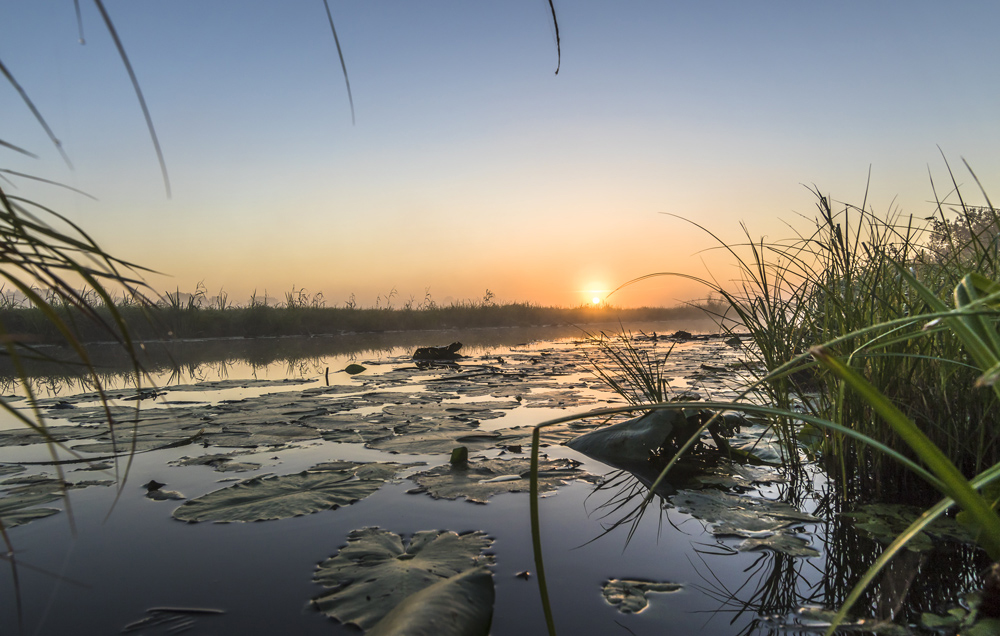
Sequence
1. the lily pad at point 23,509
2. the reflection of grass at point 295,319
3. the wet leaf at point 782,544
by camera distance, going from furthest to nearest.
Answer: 1. the reflection of grass at point 295,319
2. the lily pad at point 23,509
3. the wet leaf at point 782,544

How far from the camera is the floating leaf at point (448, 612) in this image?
2.67 feet

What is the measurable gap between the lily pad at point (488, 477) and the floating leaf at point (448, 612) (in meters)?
0.77

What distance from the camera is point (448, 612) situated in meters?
0.86

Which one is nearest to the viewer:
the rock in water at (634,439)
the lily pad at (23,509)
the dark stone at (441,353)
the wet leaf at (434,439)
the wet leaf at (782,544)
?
the wet leaf at (782,544)

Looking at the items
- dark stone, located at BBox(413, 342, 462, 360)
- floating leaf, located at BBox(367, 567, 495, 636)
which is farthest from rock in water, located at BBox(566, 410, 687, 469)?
dark stone, located at BBox(413, 342, 462, 360)

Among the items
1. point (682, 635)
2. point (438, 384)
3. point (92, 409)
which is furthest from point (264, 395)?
point (682, 635)

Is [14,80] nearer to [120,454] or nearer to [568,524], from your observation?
[568,524]

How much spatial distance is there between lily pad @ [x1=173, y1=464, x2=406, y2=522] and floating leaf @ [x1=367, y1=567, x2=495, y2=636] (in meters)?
0.83

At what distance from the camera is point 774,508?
5.21 ft

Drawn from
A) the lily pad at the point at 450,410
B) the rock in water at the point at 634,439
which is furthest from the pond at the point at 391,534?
the lily pad at the point at 450,410

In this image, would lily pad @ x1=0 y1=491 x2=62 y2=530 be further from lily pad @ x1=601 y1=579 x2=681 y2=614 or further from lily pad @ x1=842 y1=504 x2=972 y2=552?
lily pad @ x1=842 y1=504 x2=972 y2=552

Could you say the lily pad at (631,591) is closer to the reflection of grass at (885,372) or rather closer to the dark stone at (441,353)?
the reflection of grass at (885,372)

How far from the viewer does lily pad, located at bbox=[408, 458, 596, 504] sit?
5.89 ft

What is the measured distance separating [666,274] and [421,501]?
104 centimetres
